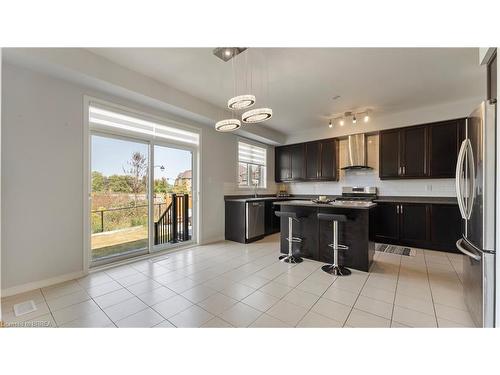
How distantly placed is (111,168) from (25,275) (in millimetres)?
1606

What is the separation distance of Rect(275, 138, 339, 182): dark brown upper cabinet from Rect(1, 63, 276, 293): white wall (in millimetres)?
4566

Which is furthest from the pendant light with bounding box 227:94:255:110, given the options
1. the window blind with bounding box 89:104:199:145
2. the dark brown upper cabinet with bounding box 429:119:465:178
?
the dark brown upper cabinet with bounding box 429:119:465:178

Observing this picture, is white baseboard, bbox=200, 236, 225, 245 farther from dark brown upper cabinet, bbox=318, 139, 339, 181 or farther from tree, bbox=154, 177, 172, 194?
dark brown upper cabinet, bbox=318, 139, 339, 181

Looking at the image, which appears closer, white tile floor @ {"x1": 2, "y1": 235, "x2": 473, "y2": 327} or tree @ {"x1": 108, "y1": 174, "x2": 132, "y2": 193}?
white tile floor @ {"x1": 2, "y1": 235, "x2": 473, "y2": 327}

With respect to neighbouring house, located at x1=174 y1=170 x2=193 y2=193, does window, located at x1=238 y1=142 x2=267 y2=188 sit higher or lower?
higher

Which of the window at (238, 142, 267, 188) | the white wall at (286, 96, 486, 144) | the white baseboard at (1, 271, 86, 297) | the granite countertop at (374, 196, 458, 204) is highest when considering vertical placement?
the white wall at (286, 96, 486, 144)

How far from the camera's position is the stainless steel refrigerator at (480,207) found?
4.85 ft

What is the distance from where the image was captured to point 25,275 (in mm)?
2291

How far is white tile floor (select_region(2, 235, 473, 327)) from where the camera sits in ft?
5.85

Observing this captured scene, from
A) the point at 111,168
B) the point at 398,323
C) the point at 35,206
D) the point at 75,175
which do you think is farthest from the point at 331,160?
the point at 35,206

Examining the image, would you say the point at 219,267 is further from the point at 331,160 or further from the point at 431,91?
the point at 431,91

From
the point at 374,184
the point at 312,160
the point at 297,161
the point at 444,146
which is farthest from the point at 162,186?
the point at 444,146

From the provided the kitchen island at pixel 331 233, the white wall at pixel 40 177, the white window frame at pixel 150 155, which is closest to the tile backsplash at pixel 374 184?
the kitchen island at pixel 331 233

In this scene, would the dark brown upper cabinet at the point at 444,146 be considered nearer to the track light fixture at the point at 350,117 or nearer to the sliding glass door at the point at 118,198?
the track light fixture at the point at 350,117
